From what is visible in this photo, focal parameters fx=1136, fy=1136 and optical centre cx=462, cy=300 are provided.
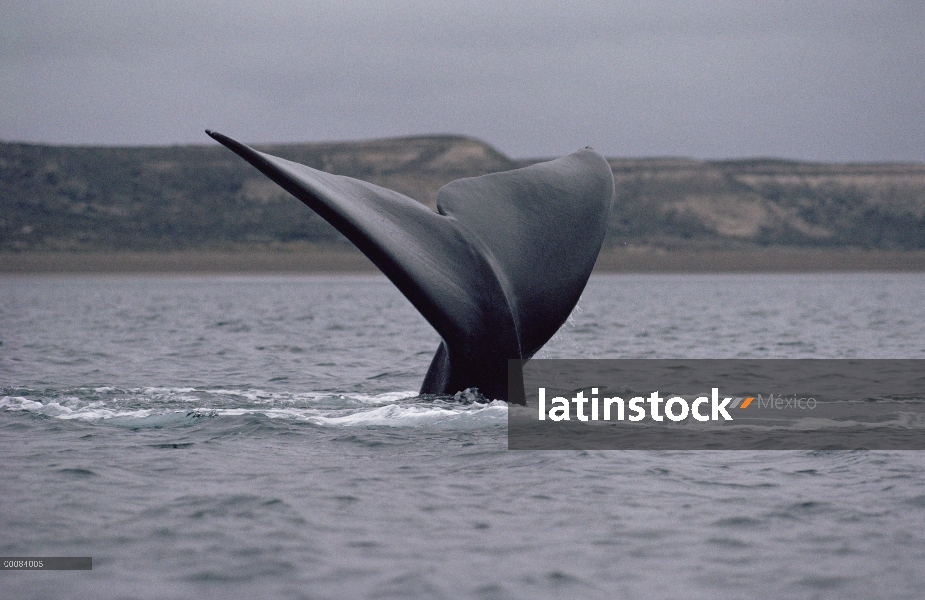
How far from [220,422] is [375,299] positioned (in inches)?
1470

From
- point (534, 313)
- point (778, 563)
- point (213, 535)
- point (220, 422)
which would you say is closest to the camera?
point (778, 563)

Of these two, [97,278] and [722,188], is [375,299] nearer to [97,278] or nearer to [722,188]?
[97,278]

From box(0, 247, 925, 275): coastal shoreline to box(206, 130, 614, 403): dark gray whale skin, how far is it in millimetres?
62418

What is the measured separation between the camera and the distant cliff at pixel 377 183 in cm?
8856

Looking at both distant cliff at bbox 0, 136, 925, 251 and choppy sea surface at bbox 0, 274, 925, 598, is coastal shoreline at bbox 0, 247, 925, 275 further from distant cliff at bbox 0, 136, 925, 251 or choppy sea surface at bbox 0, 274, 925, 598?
choppy sea surface at bbox 0, 274, 925, 598

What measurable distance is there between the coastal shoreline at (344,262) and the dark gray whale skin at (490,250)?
62.4 metres

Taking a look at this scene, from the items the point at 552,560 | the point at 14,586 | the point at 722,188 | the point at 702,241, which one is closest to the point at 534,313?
the point at 552,560

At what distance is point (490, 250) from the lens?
871 cm

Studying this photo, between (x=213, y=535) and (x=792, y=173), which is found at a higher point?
(x=792, y=173)

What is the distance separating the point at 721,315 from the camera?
31.2 metres
